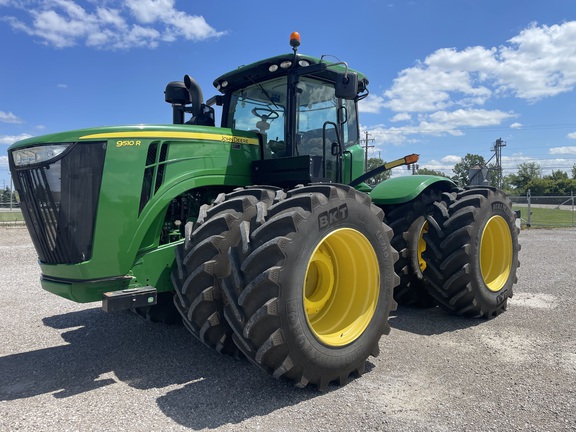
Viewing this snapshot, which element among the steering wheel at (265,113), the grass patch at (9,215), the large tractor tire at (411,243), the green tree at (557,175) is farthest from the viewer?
the green tree at (557,175)

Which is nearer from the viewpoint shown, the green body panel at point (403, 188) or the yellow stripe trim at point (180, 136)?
the yellow stripe trim at point (180, 136)

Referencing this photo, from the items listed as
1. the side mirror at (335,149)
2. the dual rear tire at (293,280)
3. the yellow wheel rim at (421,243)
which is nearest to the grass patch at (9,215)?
the side mirror at (335,149)

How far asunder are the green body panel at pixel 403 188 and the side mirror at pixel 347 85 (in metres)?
1.72

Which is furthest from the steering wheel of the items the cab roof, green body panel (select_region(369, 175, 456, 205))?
green body panel (select_region(369, 175, 456, 205))

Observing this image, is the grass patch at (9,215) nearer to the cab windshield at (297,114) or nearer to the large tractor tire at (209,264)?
the cab windshield at (297,114)

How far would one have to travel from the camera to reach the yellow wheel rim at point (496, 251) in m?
5.92

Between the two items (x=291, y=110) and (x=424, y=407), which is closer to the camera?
(x=424, y=407)

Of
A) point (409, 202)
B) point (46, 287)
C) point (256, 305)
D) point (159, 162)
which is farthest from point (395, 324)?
point (46, 287)

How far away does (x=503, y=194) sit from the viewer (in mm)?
5945

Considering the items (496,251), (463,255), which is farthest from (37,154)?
(496,251)

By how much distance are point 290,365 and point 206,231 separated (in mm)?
1192

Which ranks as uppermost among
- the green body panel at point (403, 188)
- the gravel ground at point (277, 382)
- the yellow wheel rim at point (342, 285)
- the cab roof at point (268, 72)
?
the cab roof at point (268, 72)

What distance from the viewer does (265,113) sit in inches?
200

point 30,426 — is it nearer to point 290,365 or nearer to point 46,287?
point 46,287
